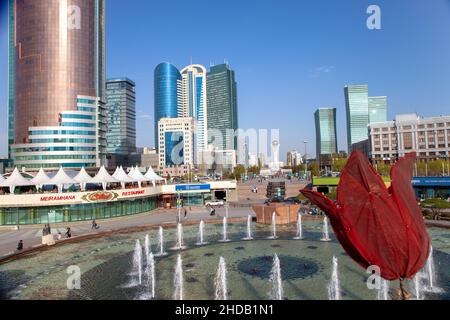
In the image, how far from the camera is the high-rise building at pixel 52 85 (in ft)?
320

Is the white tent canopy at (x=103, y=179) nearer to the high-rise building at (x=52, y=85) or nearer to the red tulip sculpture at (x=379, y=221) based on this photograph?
the red tulip sculpture at (x=379, y=221)

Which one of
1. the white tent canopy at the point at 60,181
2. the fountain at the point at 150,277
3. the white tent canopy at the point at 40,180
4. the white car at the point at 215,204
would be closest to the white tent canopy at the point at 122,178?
the white tent canopy at the point at 60,181

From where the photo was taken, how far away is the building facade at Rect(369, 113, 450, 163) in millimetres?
105438

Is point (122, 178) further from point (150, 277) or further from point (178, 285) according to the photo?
point (178, 285)

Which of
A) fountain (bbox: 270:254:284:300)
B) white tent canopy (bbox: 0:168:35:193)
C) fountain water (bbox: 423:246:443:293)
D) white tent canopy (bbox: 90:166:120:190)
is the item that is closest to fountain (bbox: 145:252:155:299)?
fountain (bbox: 270:254:284:300)

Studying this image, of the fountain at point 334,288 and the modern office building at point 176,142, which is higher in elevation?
the modern office building at point 176,142

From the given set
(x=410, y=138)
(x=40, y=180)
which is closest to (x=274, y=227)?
(x=40, y=180)

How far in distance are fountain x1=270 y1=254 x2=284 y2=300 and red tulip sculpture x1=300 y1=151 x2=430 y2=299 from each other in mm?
6215

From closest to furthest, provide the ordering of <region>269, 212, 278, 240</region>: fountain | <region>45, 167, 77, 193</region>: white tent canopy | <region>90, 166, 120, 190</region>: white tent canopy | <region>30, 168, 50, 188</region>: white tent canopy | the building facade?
<region>269, 212, 278, 240</region>: fountain
<region>45, 167, 77, 193</region>: white tent canopy
<region>30, 168, 50, 188</region>: white tent canopy
<region>90, 166, 120, 190</region>: white tent canopy
the building facade

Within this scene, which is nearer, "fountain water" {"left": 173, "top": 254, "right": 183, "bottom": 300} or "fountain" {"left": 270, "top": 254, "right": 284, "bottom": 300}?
"fountain" {"left": 270, "top": 254, "right": 284, "bottom": 300}

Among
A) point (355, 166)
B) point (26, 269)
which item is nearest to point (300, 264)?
point (355, 166)

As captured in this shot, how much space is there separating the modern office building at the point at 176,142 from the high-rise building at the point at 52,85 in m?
76.6

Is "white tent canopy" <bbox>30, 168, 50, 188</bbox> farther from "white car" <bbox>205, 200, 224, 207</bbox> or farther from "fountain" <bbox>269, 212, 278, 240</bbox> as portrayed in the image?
"fountain" <bbox>269, 212, 278, 240</bbox>
